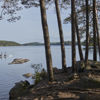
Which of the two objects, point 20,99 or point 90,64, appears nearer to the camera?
point 20,99

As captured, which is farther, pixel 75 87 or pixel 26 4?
pixel 26 4

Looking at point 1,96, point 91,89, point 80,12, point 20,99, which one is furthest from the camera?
point 80,12

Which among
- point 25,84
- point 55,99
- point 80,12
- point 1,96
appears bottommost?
point 1,96

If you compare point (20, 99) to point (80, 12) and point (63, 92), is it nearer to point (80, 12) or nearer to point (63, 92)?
point (63, 92)

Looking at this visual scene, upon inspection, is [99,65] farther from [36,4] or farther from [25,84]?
[36,4]

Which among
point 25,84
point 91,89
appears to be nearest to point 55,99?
point 91,89

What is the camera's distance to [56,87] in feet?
25.8

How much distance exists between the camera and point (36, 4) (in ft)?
37.3

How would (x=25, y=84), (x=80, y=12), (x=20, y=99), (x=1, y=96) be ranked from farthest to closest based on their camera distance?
1. (x=80, y=12)
2. (x=1, y=96)
3. (x=25, y=84)
4. (x=20, y=99)

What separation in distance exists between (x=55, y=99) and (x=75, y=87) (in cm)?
119

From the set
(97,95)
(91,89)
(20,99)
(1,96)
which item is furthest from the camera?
(1,96)

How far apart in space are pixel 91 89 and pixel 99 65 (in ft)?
17.8

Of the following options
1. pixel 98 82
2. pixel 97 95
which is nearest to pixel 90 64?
pixel 98 82

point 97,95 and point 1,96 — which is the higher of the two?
point 97,95
